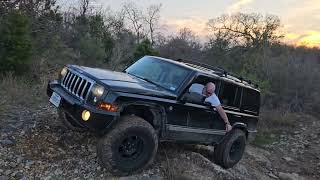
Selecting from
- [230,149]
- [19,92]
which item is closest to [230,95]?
[230,149]

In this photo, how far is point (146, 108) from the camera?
7129 millimetres

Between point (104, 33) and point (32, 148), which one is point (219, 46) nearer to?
point (104, 33)

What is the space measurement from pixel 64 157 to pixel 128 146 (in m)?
1.25

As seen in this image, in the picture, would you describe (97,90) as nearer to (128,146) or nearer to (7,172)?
(128,146)

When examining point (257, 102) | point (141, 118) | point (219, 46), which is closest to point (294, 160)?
point (257, 102)

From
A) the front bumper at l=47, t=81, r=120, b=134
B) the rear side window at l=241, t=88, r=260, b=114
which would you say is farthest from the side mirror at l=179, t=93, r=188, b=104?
the rear side window at l=241, t=88, r=260, b=114

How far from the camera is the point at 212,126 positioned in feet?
27.7

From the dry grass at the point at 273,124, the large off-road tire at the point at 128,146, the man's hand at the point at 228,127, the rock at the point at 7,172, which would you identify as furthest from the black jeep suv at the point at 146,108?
the dry grass at the point at 273,124

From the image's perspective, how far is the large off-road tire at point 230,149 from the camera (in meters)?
8.95

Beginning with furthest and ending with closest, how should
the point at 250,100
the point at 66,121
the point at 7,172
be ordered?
the point at 250,100 → the point at 66,121 → the point at 7,172

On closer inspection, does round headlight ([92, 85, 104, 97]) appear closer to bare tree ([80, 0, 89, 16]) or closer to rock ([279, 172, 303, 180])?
rock ([279, 172, 303, 180])

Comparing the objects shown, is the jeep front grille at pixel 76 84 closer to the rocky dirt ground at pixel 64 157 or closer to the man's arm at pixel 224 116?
the rocky dirt ground at pixel 64 157

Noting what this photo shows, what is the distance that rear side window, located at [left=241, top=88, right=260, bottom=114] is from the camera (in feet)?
30.6

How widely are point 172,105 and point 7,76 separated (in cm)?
679
